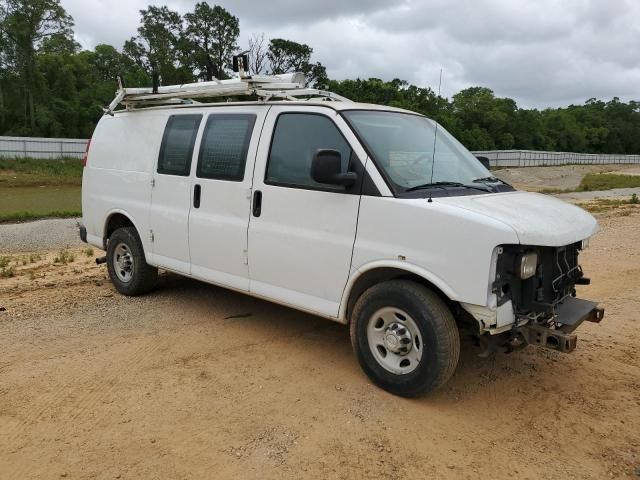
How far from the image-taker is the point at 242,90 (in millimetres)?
5387

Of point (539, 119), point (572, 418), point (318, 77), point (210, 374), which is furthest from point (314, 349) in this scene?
point (539, 119)

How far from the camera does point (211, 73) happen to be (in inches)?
246

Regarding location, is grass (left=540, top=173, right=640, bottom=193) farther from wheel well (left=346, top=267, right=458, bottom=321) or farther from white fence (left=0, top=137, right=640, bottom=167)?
wheel well (left=346, top=267, right=458, bottom=321)

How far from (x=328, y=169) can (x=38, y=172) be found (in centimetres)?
3361

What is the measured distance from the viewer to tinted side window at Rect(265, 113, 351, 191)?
4566 mm

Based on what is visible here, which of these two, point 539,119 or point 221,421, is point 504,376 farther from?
point 539,119

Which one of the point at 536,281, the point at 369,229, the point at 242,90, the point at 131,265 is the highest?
the point at 242,90

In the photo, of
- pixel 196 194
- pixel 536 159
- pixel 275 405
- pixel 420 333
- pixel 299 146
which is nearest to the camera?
pixel 420 333

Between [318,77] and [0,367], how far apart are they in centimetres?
4043

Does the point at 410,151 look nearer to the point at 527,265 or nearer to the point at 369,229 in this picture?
the point at 369,229

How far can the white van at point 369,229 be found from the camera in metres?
3.86

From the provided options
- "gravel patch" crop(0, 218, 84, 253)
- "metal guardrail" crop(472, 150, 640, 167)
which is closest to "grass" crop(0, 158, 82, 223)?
"gravel patch" crop(0, 218, 84, 253)

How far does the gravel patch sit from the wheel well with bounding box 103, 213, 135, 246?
5288 mm

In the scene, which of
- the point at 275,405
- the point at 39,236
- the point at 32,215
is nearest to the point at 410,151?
the point at 275,405
